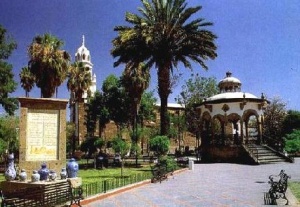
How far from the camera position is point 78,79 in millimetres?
39688

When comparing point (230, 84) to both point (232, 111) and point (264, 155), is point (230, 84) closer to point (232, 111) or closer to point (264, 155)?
point (232, 111)

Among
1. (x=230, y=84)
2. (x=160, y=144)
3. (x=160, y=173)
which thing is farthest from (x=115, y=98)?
(x=160, y=173)

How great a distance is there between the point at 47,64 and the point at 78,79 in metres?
10.9

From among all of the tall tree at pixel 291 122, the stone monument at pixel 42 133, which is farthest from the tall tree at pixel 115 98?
the stone monument at pixel 42 133

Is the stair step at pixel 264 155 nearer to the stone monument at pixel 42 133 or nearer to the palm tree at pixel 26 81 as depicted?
the stone monument at pixel 42 133

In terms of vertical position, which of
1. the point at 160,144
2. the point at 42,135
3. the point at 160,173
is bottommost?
the point at 160,173

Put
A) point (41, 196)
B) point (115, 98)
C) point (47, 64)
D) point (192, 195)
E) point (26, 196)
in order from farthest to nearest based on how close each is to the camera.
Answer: point (115, 98), point (47, 64), point (192, 195), point (41, 196), point (26, 196)

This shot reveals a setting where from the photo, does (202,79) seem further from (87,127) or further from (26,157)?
(26,157)

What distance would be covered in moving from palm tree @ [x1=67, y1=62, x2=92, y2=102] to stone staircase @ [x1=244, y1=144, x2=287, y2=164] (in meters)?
18.8

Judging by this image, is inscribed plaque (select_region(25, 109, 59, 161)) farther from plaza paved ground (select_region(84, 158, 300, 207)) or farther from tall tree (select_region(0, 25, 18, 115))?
tall tree (select_region(0, 25, 18, 115))

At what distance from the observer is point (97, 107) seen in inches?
1887

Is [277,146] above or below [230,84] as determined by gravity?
below

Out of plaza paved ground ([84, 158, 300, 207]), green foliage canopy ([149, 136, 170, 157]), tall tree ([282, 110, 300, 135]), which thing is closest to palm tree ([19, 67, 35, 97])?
green foliage canopy ([149, 136, 170, 157])

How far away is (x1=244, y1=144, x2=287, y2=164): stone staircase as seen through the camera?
95.9 feet
